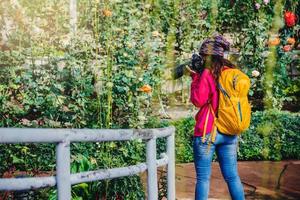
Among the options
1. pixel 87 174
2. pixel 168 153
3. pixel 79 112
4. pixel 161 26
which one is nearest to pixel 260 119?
pixel 161 26

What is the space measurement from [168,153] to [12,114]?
291 cm

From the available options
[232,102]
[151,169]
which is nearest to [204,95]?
[232,102]

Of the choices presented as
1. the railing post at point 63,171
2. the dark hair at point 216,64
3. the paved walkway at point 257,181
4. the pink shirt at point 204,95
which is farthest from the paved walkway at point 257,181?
the railing post at point 63,171

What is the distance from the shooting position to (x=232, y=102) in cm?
366

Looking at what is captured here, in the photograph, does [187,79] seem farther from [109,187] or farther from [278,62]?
[109,187]

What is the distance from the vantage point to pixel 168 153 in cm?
305

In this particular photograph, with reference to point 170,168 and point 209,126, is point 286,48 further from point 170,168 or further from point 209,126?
point 170,168

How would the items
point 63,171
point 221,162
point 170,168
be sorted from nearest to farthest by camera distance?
point 63,171
point 170,168
point 221,162

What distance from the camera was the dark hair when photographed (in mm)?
3697

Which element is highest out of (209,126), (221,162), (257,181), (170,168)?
(209,126)

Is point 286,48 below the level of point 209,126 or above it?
above

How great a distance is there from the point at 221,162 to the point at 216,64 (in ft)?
2.31

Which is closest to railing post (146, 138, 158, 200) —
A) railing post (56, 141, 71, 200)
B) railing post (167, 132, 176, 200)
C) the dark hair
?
railing post (167, 132, 176, 200)

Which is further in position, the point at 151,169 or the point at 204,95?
the point at 204,95
